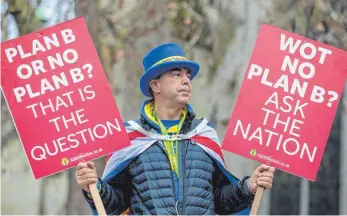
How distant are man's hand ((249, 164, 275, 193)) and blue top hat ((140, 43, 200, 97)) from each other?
0.56 metres

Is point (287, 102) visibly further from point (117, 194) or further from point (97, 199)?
point (97, 199)

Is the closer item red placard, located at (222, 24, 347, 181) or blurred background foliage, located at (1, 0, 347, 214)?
red placard, located at (222, 24, 347, 181)

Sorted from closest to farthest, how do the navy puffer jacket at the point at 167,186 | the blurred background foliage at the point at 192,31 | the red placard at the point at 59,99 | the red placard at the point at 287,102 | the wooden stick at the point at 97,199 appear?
the wooden stick at the point at 97,199, the navy puffer jacket at the point at 167,186, the red placard at the point at 59,99, the red placard at the point at 287,102, the blurred background foliage at the point at 192,31

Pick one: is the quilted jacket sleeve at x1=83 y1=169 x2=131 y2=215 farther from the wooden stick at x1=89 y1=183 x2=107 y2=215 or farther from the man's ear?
the man's ear

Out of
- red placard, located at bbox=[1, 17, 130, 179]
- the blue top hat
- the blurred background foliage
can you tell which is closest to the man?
the blue top hat

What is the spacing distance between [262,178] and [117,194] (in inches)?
26.3

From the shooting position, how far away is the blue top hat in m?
4.92

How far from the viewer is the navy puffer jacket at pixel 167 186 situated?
15.8 ft

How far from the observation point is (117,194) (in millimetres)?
4965

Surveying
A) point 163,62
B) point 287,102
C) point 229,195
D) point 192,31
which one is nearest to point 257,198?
point 229,195

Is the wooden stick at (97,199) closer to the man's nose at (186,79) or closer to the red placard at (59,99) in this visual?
the red placard at (59,99)

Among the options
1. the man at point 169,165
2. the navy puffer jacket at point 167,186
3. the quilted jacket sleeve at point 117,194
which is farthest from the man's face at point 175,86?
the quilted jacket sleeve at point 117,194

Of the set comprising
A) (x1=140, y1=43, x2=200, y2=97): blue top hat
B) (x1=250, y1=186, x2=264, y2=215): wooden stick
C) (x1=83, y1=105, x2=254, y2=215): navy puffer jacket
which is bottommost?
(x1=250, y1=186, x2=264, y2=215): wooden stick

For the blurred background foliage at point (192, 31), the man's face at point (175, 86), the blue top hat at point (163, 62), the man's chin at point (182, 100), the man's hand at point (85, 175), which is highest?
the blurred background foliage at point (192, 31)
